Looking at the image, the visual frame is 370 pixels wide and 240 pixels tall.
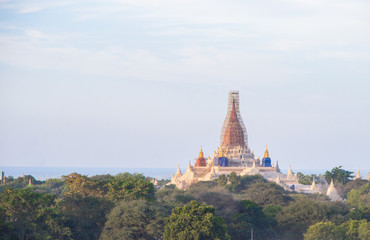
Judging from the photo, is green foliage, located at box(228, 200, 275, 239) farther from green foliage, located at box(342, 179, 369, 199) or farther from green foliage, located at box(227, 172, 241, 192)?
green foliage, located at box(342, 179, 369, 199)

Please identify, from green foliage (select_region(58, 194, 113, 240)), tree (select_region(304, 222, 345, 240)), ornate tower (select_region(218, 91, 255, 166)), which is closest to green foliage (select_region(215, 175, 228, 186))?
ornate tower (select_region(218, 91, 255, 166))

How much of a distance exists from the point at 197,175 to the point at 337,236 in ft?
192

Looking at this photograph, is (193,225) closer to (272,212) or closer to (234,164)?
(272,212)

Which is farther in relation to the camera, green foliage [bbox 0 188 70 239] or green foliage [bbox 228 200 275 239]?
green foliage [bbox 228 200 275 239]

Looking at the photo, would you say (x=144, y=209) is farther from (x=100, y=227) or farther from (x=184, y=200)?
(x=184, y=200)

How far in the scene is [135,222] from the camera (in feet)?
202

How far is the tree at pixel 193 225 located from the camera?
198 feet

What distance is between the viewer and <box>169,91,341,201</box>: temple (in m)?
119

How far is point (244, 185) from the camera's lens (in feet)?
370

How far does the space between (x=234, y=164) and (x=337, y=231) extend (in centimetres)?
6063

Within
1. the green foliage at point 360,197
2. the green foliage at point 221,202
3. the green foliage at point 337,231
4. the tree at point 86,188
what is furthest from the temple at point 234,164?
the green foliage at point 337,231

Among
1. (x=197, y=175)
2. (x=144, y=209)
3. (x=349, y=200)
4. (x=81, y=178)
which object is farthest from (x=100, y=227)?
(x=197, y=175)

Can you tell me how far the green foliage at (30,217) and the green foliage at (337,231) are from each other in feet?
62.5

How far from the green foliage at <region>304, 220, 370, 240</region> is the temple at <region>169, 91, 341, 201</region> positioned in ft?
151
